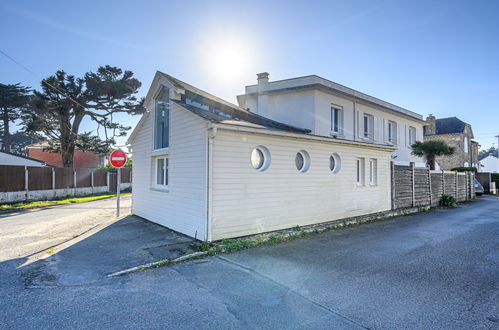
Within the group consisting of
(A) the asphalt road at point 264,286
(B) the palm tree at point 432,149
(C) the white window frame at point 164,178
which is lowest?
(A) the asphalt road at point 264,286

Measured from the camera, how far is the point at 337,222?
941 centimetres

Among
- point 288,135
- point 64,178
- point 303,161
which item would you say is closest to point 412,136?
point 303,161

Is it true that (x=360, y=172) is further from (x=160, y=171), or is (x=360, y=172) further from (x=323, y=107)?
(x=160, y=171)

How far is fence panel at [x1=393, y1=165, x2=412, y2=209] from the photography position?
1256cm

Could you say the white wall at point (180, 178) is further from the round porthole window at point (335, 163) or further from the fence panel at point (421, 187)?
the fence panel at point (421, 187)

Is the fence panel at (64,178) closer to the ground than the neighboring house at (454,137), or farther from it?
closer to the ground

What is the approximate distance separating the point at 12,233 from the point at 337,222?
404 inches

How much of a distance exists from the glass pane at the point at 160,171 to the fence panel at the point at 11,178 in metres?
11.3

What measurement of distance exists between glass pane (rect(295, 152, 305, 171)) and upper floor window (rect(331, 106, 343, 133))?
5.87 metres

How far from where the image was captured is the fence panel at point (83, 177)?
19781 mm

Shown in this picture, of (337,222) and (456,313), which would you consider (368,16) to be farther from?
(456,313)

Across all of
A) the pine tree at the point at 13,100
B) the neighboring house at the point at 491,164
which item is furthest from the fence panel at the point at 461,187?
the neighboring house at the point at 491,164

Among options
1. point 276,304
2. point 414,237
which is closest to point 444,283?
point 276,304

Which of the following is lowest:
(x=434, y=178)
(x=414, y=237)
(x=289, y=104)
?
(x=414, y=237)
